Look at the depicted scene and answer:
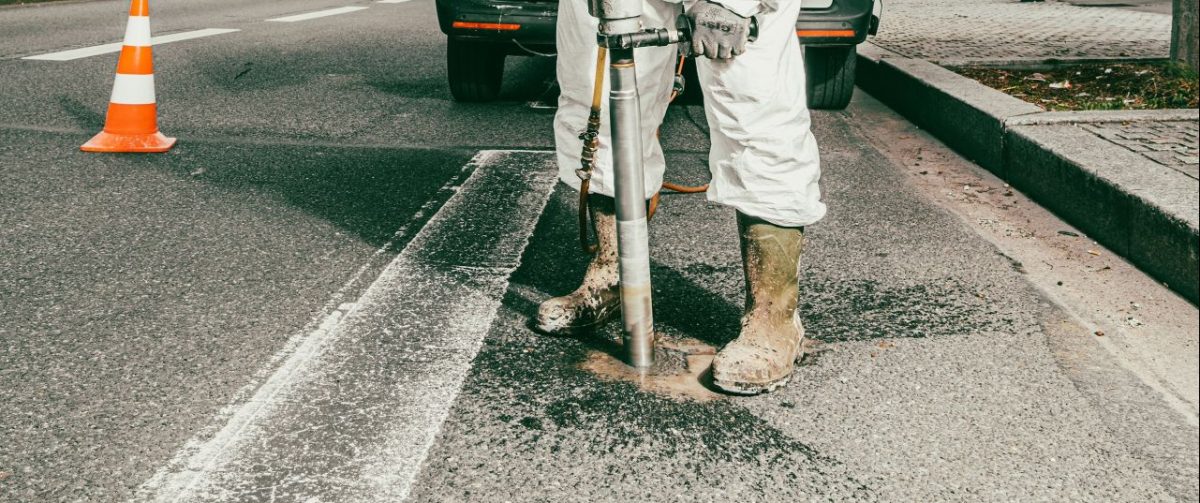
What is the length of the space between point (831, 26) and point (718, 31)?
3472 mm

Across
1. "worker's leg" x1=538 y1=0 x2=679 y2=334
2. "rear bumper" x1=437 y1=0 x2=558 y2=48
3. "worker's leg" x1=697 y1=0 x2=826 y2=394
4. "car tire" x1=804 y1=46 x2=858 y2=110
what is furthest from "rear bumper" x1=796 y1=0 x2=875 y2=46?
"worker's leg" x1=697 y1=0 x2=826 y2=394

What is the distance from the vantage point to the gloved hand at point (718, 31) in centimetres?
228

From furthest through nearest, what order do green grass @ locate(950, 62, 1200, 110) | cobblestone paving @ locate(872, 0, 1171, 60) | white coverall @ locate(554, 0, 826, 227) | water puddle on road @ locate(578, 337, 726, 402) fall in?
1. cobblestone paving @ locate(872, 0, 1171, 60)
2. green grass @ locate(950, 62, 1200, 110)
3. water puddle on road @ locate(578, 337, 726, 402)
4. white coverall @ locate(554, 0, 826, 227)

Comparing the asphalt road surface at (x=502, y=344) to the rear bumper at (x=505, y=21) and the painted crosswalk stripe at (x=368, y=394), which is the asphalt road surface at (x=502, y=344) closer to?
the painted crosswalk stripe at (x=368, y=394)

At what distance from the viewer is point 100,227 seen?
375cm

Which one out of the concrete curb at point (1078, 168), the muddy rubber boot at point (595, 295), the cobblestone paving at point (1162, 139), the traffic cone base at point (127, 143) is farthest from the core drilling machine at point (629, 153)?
the traffic cone base at point (127, 143)

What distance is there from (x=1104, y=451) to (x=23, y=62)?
7.66 m

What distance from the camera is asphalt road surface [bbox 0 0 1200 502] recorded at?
83.6 inches

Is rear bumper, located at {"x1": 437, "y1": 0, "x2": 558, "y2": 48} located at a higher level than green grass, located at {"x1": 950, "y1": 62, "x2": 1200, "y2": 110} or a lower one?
higher

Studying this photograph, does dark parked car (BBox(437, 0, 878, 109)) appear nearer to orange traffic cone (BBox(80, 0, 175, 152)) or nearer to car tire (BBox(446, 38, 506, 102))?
car tire (BBox(446, 38, 506, 102))

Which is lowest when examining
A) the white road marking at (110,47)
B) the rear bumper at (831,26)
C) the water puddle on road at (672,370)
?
the water puddle on road at (672,370)

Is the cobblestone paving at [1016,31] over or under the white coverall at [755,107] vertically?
under

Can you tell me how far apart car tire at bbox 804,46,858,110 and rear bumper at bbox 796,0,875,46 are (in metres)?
0.47

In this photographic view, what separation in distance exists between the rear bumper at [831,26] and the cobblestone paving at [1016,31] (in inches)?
53.1
